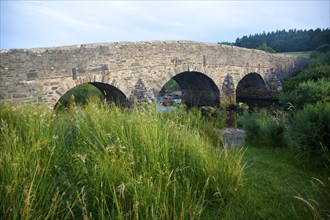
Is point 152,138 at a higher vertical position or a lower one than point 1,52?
lower

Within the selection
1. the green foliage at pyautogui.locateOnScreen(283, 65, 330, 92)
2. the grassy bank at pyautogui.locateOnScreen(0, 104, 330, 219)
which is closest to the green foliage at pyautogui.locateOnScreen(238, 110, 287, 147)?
the grassy bank at pyautogui.locateOnScreen(0, 104, 330, 219)

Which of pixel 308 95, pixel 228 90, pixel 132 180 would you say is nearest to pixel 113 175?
pixel 132 180

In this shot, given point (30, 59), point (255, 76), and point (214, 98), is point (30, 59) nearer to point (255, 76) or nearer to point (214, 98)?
point (214, 98)

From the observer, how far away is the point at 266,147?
7387 millimetres

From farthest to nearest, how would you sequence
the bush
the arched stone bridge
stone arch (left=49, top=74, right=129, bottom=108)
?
stone arch (left=49, top=74, right=129, bottom=108), the arched stone bridge, the bush

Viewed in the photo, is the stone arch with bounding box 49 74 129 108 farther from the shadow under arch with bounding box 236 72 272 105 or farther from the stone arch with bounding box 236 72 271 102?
the shadow under arch with bounding box 236 72 272 105

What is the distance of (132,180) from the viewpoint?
2629 mm

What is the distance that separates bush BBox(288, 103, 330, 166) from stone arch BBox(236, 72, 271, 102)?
17212mm

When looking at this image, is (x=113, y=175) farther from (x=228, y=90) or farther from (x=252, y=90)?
(x=252, y=90)

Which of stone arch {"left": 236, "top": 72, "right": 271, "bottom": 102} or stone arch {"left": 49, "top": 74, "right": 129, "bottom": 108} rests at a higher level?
stone arch {"left": 49, "top": 74, "right": 129, "bottom": 108}

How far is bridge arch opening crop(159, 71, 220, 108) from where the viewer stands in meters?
19.3

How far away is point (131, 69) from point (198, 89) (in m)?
8.96

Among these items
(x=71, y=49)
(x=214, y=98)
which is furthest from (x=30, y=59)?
(x=214, y=98)

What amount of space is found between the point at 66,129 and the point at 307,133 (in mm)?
4699
